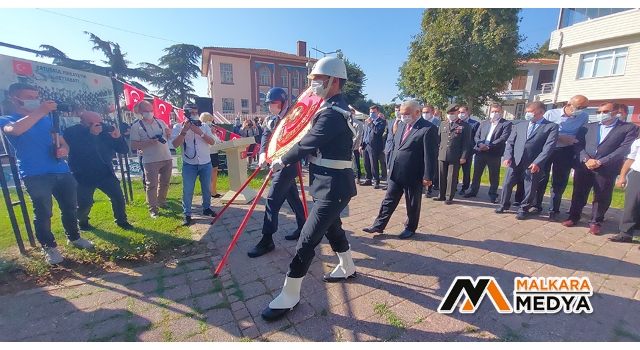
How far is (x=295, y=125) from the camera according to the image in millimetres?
2791

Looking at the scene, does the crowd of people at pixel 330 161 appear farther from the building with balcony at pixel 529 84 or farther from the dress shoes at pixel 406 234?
the building with balcony at pixel 529 84

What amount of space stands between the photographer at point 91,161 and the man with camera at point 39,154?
1.57ft

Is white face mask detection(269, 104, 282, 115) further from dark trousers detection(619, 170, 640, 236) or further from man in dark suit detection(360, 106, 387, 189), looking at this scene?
dark trousers detection(619, 170, 640, 236)

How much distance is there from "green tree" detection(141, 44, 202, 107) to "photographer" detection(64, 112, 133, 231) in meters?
34.6

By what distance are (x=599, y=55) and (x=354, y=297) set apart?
23.1m

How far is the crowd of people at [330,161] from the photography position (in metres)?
2.41

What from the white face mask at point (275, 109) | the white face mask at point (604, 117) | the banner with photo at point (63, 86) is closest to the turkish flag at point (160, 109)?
the banner with photo at point (63, 86)

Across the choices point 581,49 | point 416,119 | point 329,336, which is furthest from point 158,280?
point 581,49

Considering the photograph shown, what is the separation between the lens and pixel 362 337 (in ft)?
6.86

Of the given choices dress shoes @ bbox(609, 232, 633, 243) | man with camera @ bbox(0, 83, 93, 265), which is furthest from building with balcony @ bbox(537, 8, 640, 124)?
man with camera @ bbox(0, 83, 93, 265)

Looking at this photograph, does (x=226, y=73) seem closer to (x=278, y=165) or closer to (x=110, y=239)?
(x=110, y=239)

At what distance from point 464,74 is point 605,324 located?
2199 cm

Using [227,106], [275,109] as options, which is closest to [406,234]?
[275,109]

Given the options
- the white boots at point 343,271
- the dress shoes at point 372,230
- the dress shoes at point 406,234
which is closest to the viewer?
the white boots at point 343,271
